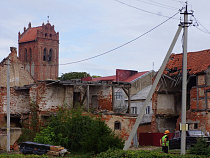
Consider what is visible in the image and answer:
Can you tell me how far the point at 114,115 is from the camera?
3381 centimetres

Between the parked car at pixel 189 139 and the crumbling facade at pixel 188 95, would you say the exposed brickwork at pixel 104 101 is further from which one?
the parked car at pixel 189 139

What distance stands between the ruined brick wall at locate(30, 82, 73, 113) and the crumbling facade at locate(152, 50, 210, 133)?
8.84m

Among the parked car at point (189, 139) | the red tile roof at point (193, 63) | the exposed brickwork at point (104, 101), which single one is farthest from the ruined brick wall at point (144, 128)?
the parked car at point (189, 139)

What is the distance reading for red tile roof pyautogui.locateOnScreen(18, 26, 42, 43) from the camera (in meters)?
108

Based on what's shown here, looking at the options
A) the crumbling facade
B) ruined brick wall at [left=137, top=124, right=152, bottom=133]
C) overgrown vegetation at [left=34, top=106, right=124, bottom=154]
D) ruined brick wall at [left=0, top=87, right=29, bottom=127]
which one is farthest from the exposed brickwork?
ruined brick wall at [left=0, top=87, right=29, bottom=127]

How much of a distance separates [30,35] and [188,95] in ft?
256

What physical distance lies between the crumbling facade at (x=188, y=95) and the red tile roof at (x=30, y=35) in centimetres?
7378

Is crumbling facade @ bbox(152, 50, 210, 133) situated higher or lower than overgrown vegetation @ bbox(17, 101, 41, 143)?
higher

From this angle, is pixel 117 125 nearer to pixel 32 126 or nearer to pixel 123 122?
pixel 123 122

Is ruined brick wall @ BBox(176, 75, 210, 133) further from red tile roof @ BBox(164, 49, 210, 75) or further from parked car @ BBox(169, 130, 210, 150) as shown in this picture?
parked car @ BBox(169, 130, 210, 150)

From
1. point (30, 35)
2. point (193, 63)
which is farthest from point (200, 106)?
point (30, 35)

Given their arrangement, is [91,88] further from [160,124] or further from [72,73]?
[72,73]

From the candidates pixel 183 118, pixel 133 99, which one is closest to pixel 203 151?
pixel 183 118

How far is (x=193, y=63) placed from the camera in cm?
3619
